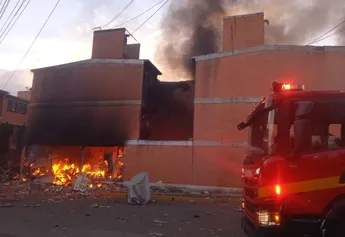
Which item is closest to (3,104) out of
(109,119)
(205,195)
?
(109,119)

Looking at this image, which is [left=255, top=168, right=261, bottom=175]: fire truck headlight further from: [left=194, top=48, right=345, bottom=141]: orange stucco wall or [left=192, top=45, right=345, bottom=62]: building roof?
[left=192, top=45, right=345, bottom=62]: building roof

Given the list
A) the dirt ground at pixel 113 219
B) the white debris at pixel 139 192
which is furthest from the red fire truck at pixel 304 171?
the white debris at pixel 139 192

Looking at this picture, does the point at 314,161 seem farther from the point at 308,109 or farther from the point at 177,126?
the point at 177,126

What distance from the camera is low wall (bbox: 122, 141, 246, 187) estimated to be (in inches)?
600

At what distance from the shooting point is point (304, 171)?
→ 14.4ft

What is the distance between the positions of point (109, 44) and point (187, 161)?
26.6ft

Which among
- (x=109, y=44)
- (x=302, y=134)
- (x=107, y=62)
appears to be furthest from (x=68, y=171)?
(x=302, y=134)

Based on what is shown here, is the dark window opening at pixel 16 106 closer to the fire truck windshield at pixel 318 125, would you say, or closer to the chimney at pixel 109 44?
the chimney at pixel 109 44

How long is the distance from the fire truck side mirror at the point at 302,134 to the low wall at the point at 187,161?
10.5m

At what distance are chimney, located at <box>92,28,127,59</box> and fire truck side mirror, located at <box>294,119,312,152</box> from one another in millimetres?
15508

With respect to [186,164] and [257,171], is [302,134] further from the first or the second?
[186,164]

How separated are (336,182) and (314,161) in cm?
37

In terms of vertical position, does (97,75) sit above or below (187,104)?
above

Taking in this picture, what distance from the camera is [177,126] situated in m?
18.9
